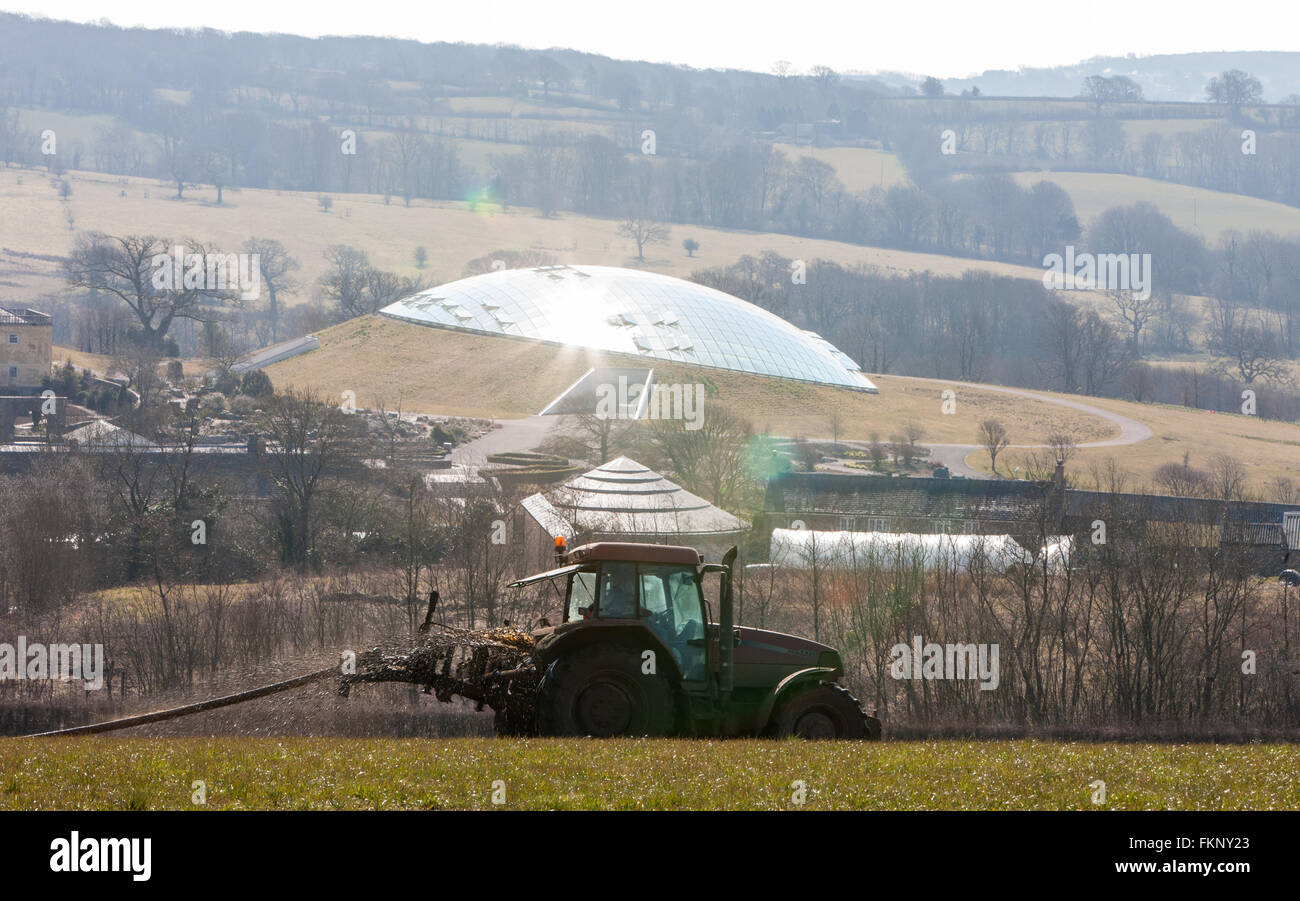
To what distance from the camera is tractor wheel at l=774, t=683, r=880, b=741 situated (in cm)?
1328

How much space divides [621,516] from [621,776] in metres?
35.1

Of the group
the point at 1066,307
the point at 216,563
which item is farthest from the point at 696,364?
the point at 1066,307

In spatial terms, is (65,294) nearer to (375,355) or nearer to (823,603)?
(375,355)

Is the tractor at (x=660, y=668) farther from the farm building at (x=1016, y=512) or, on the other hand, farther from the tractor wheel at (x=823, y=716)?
the farm building at (x=1016, y=512)

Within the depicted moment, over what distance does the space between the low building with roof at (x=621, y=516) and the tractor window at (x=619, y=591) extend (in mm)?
27804

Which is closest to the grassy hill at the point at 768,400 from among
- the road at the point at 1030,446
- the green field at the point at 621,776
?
the road at the point at 1030,446

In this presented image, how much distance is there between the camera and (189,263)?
124m

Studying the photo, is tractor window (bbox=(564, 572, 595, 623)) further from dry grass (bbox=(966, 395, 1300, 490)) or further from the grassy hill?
the grassy hill

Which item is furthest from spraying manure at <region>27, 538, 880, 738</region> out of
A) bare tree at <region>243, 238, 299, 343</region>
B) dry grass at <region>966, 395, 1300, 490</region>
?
bare tree at <region>243, 238, 299, 343</region>

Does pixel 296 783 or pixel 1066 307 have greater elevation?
pixel 1066 307

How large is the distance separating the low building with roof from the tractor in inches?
1068

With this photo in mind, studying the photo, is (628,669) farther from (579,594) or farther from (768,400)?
(768,400)
